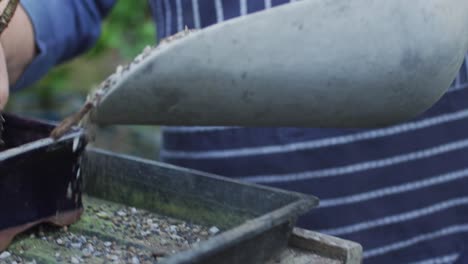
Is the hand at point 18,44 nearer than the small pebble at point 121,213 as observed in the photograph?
No

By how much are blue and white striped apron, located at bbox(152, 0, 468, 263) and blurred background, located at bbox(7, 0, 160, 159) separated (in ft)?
3.30

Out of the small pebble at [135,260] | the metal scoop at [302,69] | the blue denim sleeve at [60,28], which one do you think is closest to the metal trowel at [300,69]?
the metal scoop at [302,69]

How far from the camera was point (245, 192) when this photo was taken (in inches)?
26.3

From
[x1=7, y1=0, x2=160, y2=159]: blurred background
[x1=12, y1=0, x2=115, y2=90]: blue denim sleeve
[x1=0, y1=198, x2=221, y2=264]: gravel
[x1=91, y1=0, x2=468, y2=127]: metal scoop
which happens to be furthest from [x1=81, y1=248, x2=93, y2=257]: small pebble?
[x1=7, y1=0, x2=160, y2=159]: blurred background

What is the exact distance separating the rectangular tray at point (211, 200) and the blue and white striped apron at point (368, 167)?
0.56 ft

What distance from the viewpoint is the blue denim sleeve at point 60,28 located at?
3.14 feet

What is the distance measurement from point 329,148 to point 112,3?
0.39 m

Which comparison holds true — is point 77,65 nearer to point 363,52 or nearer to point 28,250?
point 28,250

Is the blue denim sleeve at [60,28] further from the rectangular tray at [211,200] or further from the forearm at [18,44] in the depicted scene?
the rectangular tray at [211,200]

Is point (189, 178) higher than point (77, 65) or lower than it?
higher

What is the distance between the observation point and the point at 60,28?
1009 millimetres

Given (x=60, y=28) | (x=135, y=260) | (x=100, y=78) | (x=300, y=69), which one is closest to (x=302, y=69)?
(x=300, y=69)

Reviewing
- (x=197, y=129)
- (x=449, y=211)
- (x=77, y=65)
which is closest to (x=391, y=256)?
(x=449, y=211)

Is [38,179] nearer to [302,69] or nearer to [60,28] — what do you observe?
[302,69]
